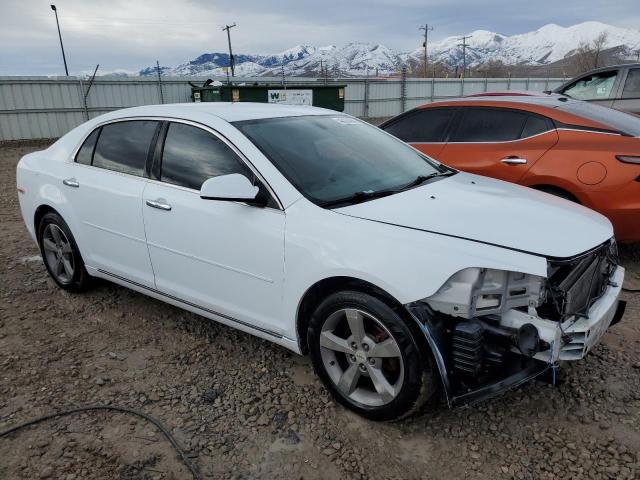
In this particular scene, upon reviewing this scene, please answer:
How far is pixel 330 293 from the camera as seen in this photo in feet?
8.61

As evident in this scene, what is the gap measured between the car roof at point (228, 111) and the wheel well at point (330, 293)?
1265 mm

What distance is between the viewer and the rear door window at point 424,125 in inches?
216

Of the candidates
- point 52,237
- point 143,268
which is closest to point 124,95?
point 52,237

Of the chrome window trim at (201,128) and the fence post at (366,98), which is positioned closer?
the chrome window trim at (201,128)

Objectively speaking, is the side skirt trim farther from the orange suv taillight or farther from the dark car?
the dark car

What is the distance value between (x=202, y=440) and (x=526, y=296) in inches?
68.7

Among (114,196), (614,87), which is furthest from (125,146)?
(614,87)

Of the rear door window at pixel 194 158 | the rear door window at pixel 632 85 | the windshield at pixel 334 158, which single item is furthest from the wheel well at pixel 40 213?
the rear door window at pixel 632 85

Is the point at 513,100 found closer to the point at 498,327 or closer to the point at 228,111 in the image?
the point at 228,111

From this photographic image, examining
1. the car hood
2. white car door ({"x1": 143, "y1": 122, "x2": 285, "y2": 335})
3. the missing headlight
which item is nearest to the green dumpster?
white car door ({"x1": 143, "y1": 122, "x2": 285, "y2": 335})

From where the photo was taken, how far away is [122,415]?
2.81 meters

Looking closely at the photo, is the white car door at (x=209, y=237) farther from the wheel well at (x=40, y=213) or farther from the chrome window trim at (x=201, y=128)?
the wheel well at (x=40, y=213)

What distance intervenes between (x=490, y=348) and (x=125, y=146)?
2.86 meters

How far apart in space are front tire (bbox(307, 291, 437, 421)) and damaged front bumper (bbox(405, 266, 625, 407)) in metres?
0.11
